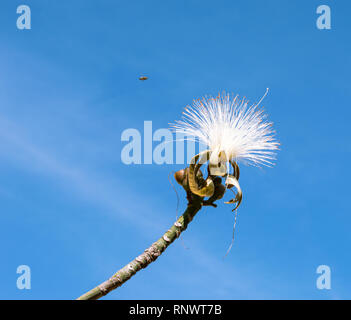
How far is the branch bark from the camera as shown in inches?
139

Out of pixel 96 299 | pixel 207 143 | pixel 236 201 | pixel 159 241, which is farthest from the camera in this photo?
pixel 207 143

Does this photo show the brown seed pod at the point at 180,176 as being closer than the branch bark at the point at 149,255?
No

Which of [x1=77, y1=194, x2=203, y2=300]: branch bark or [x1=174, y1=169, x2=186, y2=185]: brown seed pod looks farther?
[x1=174, y1=169, x2=186, y2=185]: brown seed pod

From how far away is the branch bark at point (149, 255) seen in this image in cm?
354

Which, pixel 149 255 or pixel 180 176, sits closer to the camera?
pixel 149 255

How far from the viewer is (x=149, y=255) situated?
12.2 ft

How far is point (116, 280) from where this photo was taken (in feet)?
11.8

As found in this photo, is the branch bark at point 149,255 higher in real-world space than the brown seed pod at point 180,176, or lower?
lower

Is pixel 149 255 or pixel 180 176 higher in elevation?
pixel 180 176

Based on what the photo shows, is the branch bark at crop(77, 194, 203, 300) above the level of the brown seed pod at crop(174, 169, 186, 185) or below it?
below
